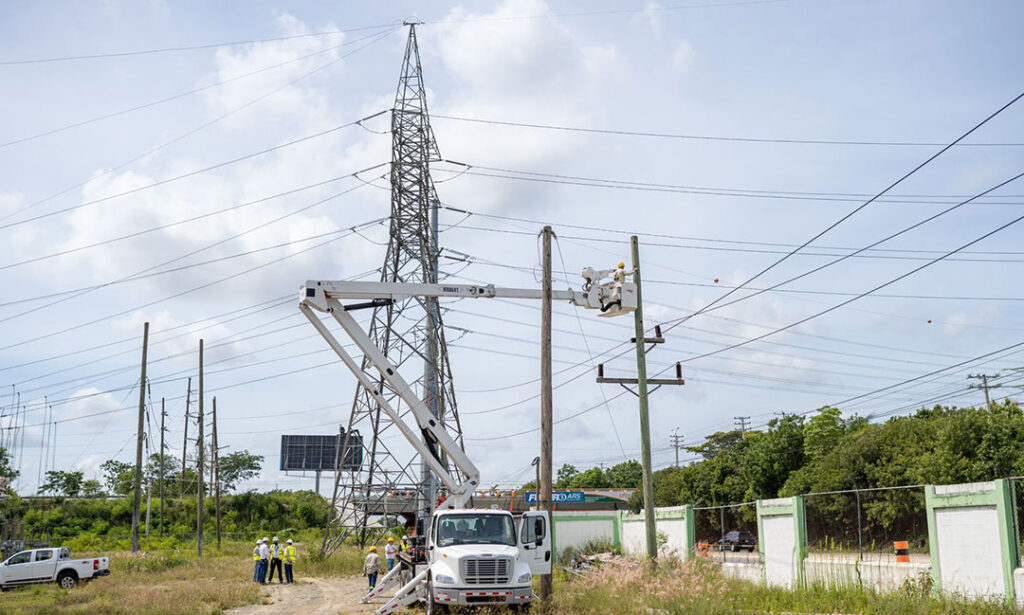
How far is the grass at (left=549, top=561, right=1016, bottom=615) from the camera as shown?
54.5 ft

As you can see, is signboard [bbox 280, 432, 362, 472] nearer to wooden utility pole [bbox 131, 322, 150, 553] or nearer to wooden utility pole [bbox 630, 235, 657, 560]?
wooden utility pole [bbox 131, 322, 150, 553]

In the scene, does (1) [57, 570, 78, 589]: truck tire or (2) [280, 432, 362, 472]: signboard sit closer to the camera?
(1) [57, 570, 78, 589]: truck tire

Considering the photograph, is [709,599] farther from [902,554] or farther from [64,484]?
[64,484]

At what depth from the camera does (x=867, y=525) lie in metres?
33.5

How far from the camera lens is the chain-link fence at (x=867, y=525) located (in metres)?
22.7

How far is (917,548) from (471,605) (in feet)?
61.3

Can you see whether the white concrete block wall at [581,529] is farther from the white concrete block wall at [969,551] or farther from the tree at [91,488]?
the tree at [91,488]

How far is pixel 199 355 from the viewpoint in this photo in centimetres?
5269

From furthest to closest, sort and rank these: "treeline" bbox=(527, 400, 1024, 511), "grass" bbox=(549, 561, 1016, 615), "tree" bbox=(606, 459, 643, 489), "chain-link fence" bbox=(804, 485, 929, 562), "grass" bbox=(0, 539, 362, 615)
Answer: "tree" bbox=(606, 459, 643, 489) → "treeline" bbox=(527, 400, 1024, 511) → "grass" bbox=(0, 539, 362, 615) → "chain-link fence" bbox=(804, 485, 929, 562) → "grass" bbox=(549, 561, 1016, 615)

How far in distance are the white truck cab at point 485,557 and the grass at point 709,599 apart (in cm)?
107

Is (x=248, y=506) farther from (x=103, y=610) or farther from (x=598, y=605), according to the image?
(x=598, y=605)

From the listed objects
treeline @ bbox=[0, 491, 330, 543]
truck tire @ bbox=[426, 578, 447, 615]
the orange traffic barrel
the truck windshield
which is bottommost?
treeline @ bbox=[0, 491, 330, 543]

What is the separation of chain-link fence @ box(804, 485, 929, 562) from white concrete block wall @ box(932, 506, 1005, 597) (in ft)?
3.35

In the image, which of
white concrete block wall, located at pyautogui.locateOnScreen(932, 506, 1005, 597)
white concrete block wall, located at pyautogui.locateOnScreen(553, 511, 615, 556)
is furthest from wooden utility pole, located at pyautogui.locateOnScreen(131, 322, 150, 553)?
white concrete block wall, located at pyautogui.locateOnScreen(932, 506, 1005, 597)
